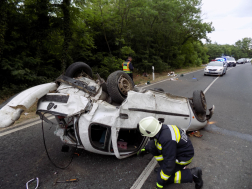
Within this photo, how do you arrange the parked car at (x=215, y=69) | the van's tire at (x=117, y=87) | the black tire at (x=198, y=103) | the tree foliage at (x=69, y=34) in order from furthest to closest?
1. the parked car at (x=215, y=69)
2. the tree foliage at (x=69, y=34)
3. the black tire at (x=198, y=103)
4. the van's tire at (x=117, y=87)

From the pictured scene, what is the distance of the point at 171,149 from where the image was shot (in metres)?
1.95

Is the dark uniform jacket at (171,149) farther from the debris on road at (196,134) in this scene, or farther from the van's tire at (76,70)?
the van's tire at (76,70)

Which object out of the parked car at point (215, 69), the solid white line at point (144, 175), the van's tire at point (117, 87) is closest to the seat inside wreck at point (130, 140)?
the solid white line at point (144, 175)

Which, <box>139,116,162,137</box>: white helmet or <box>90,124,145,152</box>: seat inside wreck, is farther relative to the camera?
<box>90,124,145,152</box>: seat inside wreck

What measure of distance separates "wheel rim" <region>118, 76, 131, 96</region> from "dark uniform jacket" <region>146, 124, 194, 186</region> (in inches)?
47.6

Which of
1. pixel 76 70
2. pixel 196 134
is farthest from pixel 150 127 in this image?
pixel 76 70

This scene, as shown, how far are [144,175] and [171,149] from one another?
0.85 meters

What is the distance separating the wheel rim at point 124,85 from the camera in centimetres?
305

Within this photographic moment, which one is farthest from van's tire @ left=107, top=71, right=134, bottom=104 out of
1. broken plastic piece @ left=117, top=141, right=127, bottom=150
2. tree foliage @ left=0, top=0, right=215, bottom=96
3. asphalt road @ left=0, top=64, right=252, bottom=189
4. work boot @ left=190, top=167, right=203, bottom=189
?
tree foliage @ left=0, top=0, right=215, bottom=96

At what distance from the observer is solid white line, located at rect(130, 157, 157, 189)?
229cm

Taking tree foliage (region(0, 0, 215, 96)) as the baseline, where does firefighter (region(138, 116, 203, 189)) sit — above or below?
below

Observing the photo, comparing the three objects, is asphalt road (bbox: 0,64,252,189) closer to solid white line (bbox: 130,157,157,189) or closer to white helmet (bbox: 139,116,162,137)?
solid white line (bbox: 130,157,157,189)

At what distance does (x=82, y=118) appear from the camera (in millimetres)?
2367

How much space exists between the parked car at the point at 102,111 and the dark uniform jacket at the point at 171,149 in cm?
64
